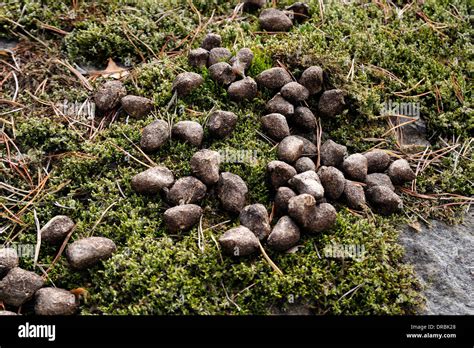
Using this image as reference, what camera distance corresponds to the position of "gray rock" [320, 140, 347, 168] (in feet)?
13.3

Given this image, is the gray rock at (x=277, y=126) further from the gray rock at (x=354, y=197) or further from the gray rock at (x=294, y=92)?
the gray rock at (x=354, y=197)

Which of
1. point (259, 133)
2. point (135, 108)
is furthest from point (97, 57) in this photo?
point (259, 133)

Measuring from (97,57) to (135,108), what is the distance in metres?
0.88

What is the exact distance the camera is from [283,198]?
371 cm

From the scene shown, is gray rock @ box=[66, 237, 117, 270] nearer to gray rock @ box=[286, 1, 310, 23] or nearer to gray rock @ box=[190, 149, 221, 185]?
gray rock @ box=[190, 149, 221, 185]

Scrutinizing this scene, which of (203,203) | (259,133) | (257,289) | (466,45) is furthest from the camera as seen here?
(466,45)

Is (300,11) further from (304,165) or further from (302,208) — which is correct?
(302,208)

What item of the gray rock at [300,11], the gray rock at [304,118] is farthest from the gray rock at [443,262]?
the gray rock at [300,11]

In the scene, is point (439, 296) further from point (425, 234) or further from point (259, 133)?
point (259, 133)

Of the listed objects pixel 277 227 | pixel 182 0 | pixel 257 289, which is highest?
pixel 182 0

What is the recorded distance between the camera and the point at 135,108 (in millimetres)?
4254

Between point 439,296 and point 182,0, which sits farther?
point 182,0

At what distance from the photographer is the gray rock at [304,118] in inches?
166

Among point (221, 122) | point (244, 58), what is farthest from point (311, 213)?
point (244, 58)
